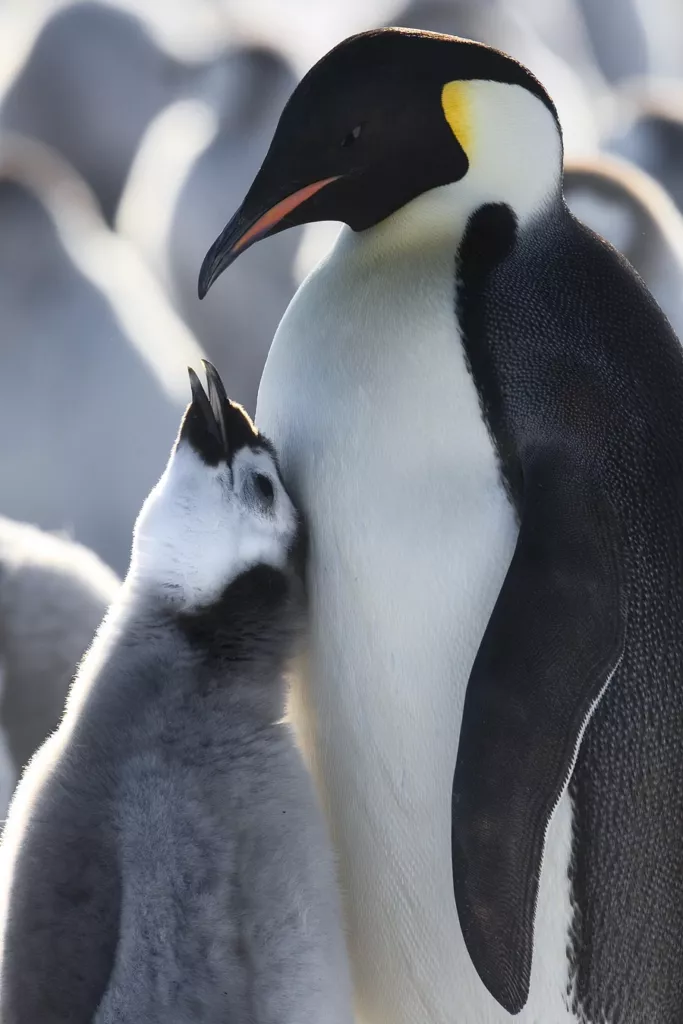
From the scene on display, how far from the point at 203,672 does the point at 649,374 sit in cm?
41

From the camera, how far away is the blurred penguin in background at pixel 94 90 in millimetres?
3553

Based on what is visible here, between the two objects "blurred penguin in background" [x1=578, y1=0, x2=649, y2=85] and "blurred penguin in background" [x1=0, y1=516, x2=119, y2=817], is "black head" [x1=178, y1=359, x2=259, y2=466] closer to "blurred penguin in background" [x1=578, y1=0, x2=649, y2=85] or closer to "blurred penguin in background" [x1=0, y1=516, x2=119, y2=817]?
"blurred penguin in background" [x1=0, y1=516, x2=119, y2=817]

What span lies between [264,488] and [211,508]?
0.15 ft

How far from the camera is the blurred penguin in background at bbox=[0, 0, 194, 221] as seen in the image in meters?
3.55

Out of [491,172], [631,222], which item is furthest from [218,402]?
[631,222]

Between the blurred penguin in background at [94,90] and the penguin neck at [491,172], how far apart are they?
2493mm

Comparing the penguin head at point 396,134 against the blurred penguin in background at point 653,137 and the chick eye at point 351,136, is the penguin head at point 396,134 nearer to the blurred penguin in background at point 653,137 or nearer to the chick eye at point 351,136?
the chick eye at point 351,136

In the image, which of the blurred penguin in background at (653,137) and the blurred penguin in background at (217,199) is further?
the blurred penguin in background at (653,137)

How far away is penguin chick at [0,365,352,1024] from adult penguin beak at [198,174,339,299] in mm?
101

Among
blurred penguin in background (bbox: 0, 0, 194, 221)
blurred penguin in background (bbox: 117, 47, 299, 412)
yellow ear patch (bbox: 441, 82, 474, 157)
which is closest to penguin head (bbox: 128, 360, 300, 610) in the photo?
yellow ear patch (bbox: 441, 82, 474, 157)

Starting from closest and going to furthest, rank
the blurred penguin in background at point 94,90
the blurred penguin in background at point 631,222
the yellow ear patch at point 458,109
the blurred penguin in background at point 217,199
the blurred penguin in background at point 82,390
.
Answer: the yellow ear patch at point 458,109
the blurred penguin in background at point 82,390
the blurred penguin in background at point 217,199
the blurred penguin in background at point 631,222
the blurred penguin in background at point 94,90

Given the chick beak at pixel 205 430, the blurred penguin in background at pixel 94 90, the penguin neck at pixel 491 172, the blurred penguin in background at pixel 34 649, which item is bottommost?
the blurred penguin in background at pixel 34 649

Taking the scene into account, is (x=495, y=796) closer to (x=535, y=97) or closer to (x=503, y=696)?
(x=503, y=696)

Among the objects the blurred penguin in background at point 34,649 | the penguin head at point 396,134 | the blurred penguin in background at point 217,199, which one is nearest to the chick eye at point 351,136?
the penguin head at point 396,134
